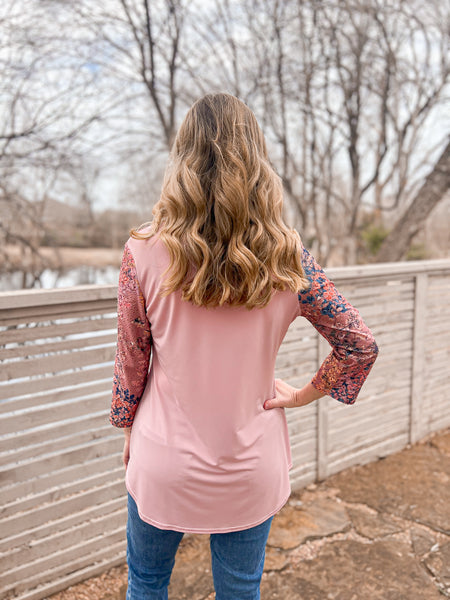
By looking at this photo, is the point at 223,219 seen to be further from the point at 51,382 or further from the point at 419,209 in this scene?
the point at 419,209

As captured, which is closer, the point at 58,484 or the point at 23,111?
the point at 58,484

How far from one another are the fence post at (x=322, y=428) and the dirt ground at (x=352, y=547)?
0.10 meters

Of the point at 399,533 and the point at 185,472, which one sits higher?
the point at 185,472

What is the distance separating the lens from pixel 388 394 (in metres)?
2.97

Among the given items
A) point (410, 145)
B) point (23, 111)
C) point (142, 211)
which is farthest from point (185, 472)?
point (142, 211)

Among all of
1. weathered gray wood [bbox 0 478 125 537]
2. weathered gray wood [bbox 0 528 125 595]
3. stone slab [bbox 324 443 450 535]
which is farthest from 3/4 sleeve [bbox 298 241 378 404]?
stone slab [bbox 324 443 450 535]

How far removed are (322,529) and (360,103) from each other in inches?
209

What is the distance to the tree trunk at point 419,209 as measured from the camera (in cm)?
518

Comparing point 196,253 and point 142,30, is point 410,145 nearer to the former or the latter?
point 142,30

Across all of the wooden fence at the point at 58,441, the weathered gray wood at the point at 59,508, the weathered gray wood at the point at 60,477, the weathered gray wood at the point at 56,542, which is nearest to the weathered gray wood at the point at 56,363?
the wooden fence at the point at 58,441

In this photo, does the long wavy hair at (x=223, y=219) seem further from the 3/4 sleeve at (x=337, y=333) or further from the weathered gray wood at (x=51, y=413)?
the weathered gray wood at (x=51, y=413)

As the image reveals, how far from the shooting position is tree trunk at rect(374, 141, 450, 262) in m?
5.18

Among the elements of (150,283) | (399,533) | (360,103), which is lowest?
(399,533)

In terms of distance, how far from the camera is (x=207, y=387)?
1005mm
